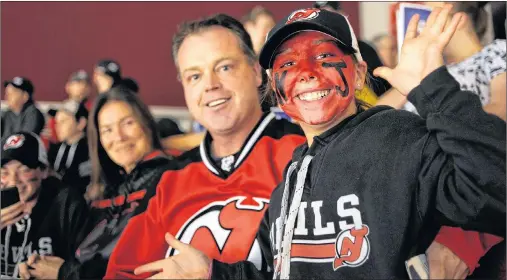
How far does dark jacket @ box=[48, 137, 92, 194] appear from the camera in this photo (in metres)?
1.60

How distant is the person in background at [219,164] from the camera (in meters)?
1.19

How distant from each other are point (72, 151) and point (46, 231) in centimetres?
30

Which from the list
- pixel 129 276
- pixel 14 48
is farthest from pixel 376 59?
pixel 14 48

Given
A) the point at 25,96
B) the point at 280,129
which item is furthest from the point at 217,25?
the point at 25,96

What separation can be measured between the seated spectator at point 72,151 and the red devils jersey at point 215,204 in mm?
A: 340

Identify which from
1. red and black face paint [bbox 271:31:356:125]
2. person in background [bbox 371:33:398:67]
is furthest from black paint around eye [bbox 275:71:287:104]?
person in background [bbox 371:33:398:67]

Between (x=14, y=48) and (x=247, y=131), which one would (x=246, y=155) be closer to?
(x=247, y=131)

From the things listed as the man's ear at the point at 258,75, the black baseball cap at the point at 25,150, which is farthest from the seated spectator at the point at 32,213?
the man's ear at the point at 258,75

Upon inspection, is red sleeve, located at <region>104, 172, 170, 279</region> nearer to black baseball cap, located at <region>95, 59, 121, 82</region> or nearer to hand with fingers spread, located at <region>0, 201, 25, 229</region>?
hand with fingers spread, located at <region>0, 201, 25, 229</region>

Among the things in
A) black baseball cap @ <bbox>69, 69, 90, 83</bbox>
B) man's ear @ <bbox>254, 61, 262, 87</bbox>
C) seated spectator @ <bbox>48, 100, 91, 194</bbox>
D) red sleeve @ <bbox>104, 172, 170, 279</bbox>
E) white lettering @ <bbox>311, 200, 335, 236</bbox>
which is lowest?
red sleeve @ <bbox>104, 172, 170, 279</bbox>

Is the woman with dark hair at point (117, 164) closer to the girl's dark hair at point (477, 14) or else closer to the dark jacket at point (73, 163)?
the dark jacket at point (73, 163)

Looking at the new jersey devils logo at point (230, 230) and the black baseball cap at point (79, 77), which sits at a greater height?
the black baseball cap at point (79, 77)

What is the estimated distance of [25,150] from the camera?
57.8 inches

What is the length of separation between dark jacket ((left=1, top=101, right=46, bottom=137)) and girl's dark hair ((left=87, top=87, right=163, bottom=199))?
0.52 ft
